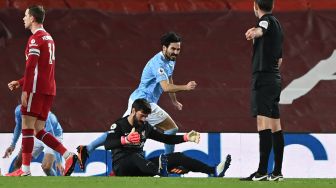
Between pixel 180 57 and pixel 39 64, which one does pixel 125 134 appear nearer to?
pixel 39 64

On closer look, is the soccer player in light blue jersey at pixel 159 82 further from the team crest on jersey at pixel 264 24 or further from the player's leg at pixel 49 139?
the team crest on jersey at pixel 264 24

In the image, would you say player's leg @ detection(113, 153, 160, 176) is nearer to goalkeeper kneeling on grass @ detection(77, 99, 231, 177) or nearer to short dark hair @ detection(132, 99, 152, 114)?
goalkeeper kneeling on grass @ detection(77, 99, 231, 177)

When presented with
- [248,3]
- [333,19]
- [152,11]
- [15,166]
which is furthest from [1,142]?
[333,19]

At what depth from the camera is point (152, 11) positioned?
1279cm

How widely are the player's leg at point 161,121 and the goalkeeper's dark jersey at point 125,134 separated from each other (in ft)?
2.58

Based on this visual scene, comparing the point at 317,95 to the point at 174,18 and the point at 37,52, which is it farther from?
the point at 37,52

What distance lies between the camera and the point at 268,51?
8469 mm

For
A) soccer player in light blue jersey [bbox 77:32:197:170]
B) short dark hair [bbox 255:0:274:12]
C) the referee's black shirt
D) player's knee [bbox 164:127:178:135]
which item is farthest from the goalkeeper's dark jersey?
short dark hair [bbox 255:0:274:12]

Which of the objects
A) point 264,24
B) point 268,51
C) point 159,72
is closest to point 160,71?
point 159,72

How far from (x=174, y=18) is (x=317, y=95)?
207cm

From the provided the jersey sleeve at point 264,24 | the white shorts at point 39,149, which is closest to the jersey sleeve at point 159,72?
the white shorts at point 39,149

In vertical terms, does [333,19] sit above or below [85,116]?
above

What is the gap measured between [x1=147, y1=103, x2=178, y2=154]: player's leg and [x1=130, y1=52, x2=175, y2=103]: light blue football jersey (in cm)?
15

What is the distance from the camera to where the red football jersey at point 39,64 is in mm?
9516
